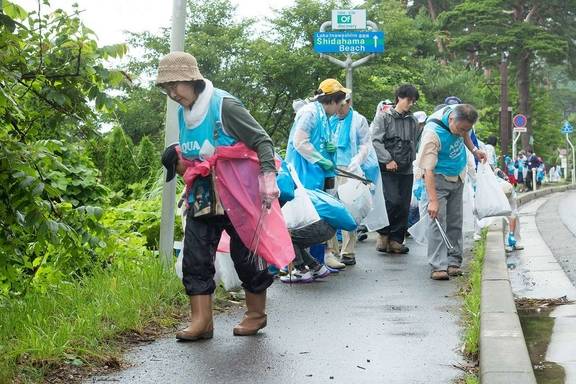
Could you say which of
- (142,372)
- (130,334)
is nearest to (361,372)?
(142,372)

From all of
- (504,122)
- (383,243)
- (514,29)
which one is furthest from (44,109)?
(514,29)

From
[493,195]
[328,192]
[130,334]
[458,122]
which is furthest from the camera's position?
[493,195]

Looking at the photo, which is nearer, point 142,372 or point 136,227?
point 142,372

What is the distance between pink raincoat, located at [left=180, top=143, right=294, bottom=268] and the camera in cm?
590

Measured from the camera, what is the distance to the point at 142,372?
16.9ft

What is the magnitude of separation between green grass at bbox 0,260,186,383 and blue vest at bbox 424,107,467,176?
2773 mm

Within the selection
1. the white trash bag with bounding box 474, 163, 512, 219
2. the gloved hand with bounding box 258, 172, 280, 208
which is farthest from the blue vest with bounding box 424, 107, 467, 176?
the gloved hand with bounding box 258, 172, 280, 208

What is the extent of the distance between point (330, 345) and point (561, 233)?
34.2ft

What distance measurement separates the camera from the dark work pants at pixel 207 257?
5.94 metres

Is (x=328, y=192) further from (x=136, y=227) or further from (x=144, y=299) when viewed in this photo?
(x=144, y=299)

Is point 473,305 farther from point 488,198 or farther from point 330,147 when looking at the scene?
point 488,198

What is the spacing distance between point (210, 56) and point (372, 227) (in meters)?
16.8

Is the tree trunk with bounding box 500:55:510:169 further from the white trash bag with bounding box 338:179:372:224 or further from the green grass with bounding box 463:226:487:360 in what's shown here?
the white trash bag with bounding box 338:179:372:224

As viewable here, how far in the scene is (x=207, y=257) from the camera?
597 centimetres
